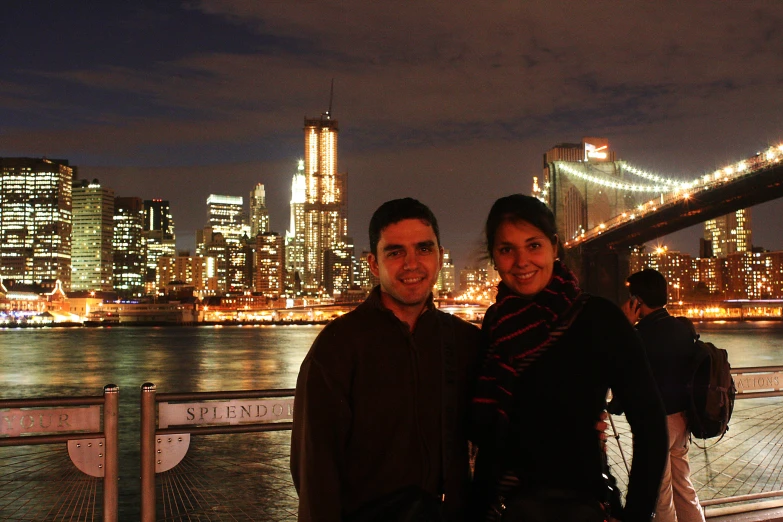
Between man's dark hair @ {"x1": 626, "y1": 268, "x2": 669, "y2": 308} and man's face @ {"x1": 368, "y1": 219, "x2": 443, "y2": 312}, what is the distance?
1.56 m

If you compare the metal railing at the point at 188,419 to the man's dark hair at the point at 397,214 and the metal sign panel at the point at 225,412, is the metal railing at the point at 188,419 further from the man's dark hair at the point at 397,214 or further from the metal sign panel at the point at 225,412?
the man's dark hair at the point at 397,214

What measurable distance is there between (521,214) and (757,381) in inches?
109

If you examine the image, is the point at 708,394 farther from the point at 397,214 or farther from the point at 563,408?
the point at 397,214

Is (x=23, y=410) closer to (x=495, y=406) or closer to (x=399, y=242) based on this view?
(x=399, y=242)

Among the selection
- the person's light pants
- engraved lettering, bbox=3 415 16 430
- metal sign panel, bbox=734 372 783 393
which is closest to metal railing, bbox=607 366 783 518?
metal sign panel, bbox=734 372 783 393

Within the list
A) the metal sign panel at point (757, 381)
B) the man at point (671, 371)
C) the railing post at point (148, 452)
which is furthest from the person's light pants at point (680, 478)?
the railing post at point (148, 452)

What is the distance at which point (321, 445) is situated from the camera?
2141 mm

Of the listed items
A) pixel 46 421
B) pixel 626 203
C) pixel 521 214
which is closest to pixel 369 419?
pixel 521 214

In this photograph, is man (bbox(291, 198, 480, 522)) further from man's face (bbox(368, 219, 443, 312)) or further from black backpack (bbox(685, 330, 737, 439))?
black backpack (bbox(685, 330, 737, 439))

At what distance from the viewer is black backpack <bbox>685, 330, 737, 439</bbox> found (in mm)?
3379

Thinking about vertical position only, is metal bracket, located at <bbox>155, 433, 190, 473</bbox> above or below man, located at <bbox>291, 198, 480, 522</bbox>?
below

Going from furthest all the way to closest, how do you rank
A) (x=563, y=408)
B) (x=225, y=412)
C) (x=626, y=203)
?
1. (x=626, y=203)
2. (x=225, y=412)
3. (x=563, y=408)

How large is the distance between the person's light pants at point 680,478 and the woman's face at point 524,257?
1.56 m

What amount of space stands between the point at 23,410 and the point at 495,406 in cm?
208
